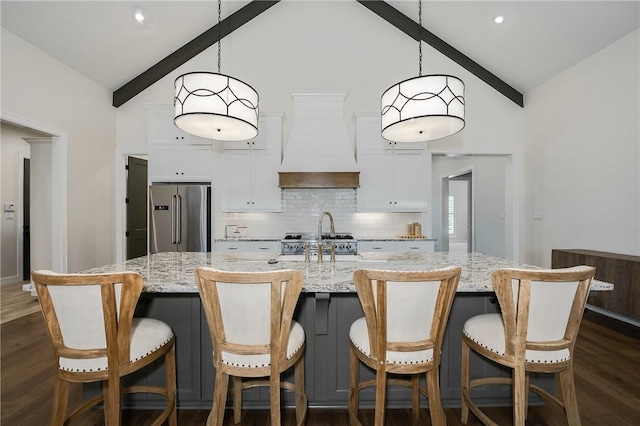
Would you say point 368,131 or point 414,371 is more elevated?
point 368,131

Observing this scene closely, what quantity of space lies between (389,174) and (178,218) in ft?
9.96

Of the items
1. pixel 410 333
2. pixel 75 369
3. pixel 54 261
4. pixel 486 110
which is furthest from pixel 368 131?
pixel 54 261

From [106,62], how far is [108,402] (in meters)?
4.37

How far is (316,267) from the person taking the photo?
199 cm

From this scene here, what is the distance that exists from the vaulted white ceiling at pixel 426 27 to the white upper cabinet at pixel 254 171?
1644mm

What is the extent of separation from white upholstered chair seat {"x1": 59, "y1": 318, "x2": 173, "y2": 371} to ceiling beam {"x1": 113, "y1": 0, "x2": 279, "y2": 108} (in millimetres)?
4202

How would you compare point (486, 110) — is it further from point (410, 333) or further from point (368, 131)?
point (410, 333)

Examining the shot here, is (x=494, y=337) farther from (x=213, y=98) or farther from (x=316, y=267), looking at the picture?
(x=213, y=98)

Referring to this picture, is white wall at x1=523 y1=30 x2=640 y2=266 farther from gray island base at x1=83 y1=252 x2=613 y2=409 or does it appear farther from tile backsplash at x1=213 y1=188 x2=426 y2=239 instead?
gray island base at x1=83 y1=252 x2=613 y2=409

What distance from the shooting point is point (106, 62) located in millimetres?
4090

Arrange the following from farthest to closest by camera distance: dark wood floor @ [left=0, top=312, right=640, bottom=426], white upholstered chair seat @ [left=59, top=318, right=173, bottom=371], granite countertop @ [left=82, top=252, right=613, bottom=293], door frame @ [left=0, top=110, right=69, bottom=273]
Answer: door frame @ [left=0, top=110, right=69, bottom=273] → dark wood floor @ [left=0, top=312, right=640, bottom=426] → granite countertop @ [left=82, top=252, right=613, bottom=293] → white upholstered chair seat @ [left=59, top=318, right=173, bottom=371]

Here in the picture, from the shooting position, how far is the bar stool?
135 centimetres

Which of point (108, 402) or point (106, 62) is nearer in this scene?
point (108, 402)

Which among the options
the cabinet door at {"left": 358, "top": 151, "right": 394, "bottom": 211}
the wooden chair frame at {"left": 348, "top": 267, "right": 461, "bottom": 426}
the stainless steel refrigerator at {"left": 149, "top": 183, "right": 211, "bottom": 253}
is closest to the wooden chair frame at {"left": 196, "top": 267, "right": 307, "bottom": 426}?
the wooden chair frame at {"left": 348, "top": 267, "right": 461, "bottom": 426}
